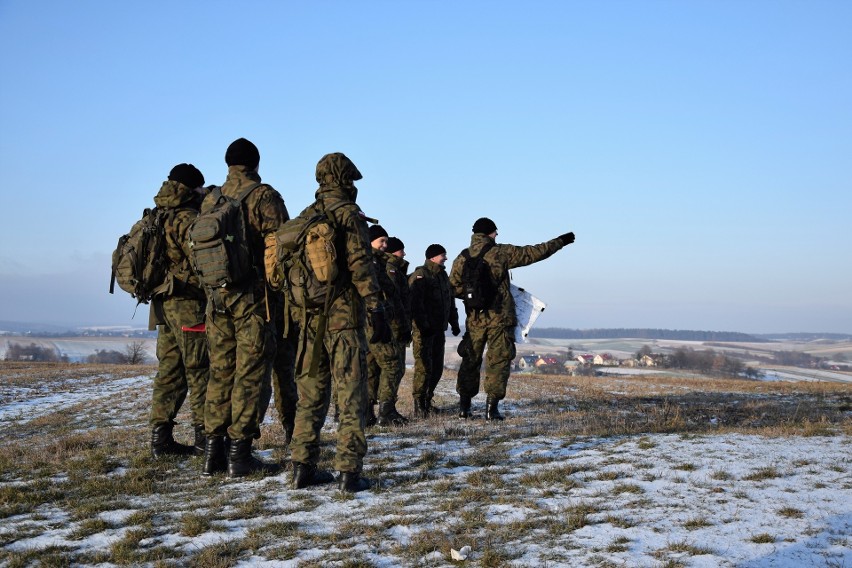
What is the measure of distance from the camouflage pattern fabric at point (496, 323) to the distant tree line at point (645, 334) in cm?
16662

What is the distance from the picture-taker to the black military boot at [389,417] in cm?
920

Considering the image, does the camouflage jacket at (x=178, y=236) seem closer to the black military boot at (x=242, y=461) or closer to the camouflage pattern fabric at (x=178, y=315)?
the camouflage pattern fabric at (x=178, y=315)

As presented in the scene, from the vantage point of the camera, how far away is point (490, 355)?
9.91m

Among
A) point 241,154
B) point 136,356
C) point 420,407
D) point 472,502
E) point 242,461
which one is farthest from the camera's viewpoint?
point 136,356

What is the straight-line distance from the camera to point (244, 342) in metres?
6.09

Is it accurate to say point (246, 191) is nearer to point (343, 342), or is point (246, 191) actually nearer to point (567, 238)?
point (343, 342)

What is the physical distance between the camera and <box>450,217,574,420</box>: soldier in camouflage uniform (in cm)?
979

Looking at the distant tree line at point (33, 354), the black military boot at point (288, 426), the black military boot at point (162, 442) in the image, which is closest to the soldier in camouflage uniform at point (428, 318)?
the black military boot at point (288, 426)

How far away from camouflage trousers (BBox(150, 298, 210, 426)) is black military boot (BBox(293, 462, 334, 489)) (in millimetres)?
1700

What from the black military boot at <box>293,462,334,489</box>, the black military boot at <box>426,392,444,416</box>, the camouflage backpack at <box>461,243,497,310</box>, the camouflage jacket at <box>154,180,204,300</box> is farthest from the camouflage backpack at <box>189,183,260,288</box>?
the black military boot at <box>426,392,444,416</box>

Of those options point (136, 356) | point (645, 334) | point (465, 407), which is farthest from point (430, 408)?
point (645, 334)

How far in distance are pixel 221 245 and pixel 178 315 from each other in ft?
4.46

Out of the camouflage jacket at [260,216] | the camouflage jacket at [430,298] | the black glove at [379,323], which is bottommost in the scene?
the black glove at [379,323]

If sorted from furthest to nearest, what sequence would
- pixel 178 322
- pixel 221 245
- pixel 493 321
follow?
pixel 493 321 < pixel 178 322 < pixel 221 245
